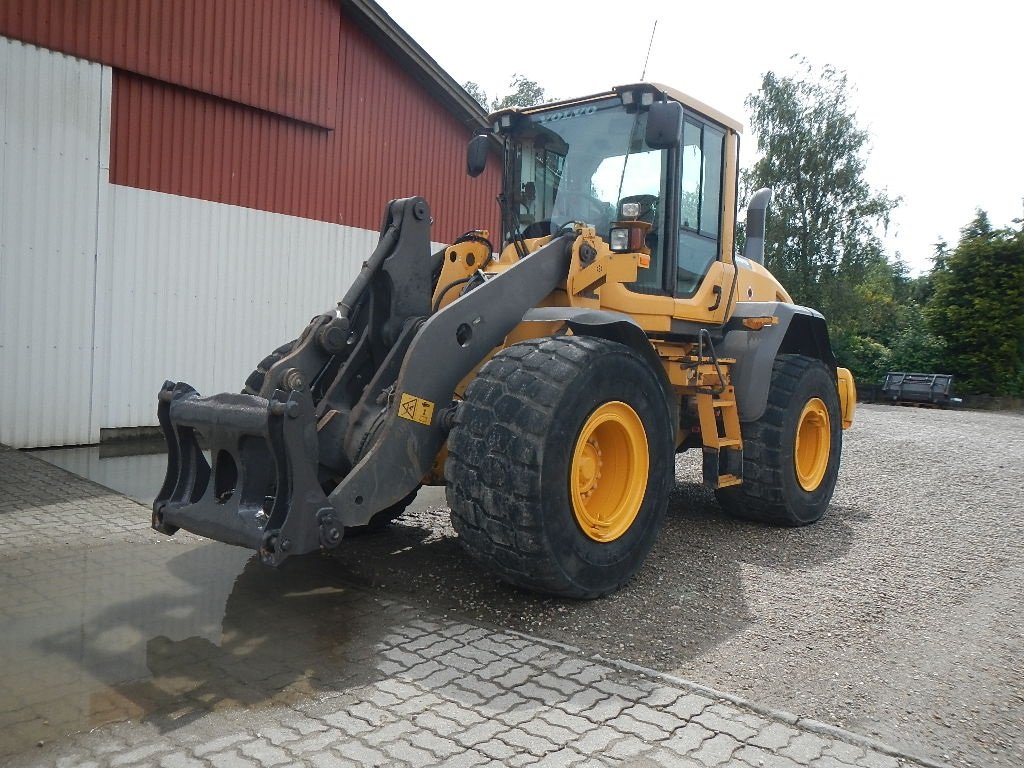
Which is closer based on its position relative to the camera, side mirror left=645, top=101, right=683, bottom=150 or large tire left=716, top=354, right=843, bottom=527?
side mirror left=645, top=101, right=683, bottom=150

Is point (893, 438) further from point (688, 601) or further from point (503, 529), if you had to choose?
point (503, 529)

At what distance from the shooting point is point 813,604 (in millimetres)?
4625

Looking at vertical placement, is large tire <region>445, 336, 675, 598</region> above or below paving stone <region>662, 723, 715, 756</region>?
above

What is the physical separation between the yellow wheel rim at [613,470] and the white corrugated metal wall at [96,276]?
642 centimetres

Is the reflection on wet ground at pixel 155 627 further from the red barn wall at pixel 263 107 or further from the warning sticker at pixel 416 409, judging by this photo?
the red barn wall at pixel 263 107

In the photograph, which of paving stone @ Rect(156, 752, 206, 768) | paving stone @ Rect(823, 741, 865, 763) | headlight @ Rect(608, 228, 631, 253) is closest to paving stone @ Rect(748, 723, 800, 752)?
paving stone @ Rect(823, 741, 865, 763)

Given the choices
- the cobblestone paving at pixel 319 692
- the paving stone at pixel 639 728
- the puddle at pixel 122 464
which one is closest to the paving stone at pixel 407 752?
the cobblestone paving at pixel 319 692

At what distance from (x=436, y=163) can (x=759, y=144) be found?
69.0ft

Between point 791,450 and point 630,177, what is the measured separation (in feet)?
7.91

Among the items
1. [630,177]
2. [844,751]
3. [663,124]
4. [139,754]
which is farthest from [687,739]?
[630,177]

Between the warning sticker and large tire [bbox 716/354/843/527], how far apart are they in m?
2.99

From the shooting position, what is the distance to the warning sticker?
421 centimetres

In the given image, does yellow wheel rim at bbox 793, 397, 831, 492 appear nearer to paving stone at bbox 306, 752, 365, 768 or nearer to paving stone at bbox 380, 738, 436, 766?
paving stone at bbox 380, 738, 436, 766

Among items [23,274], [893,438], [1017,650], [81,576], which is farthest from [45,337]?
[893,438]
